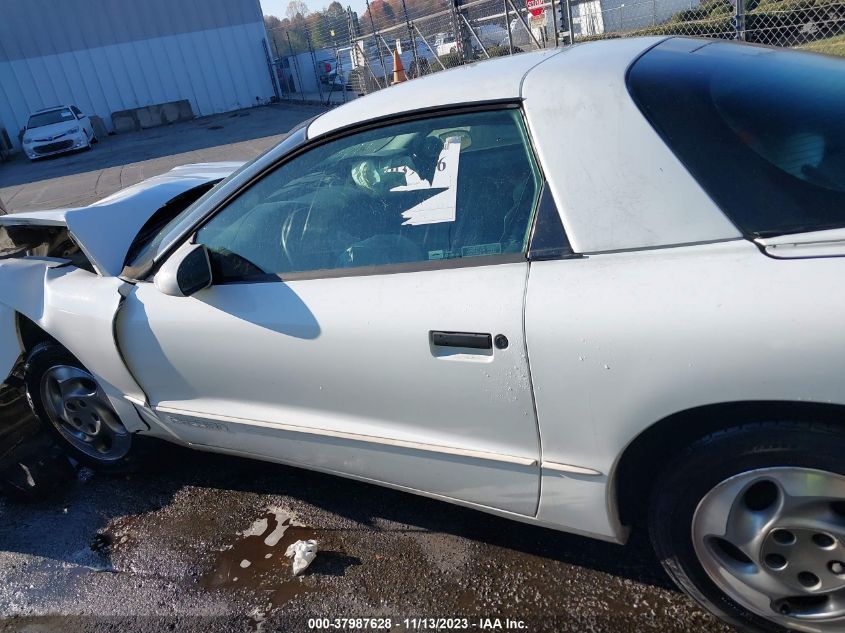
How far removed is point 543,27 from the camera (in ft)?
32.1

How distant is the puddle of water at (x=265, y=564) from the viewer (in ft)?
8.28

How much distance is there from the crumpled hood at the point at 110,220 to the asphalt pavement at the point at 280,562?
103 centimetres

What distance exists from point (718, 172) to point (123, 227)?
2.55 meters

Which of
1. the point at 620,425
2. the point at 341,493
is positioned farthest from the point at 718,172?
the point at 341,493

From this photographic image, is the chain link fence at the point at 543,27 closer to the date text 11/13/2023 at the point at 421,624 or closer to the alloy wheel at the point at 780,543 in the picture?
the alloy wheel at the point at 780,543

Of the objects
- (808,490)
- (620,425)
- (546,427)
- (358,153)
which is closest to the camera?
(808,490)

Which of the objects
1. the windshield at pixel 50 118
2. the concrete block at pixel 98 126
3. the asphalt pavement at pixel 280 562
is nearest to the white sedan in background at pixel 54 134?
the windshield at pixel 50 118

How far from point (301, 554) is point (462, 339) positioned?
1.24 m

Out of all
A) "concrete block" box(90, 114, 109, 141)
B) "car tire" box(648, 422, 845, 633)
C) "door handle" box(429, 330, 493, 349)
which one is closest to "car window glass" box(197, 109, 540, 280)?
"door handle" box(429, 330, 493, 349)

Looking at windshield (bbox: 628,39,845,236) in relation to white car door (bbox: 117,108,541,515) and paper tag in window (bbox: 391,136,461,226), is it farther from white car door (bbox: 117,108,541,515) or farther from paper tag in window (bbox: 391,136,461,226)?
paper tag in window (bbox: 391,136,461,226)

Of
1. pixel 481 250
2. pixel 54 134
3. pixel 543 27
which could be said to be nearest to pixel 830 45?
pixel 543 27

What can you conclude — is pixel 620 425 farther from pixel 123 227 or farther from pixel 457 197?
pixel 123 227

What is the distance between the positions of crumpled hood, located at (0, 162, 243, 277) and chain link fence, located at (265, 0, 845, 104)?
554cm

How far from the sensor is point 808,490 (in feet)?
5.56
